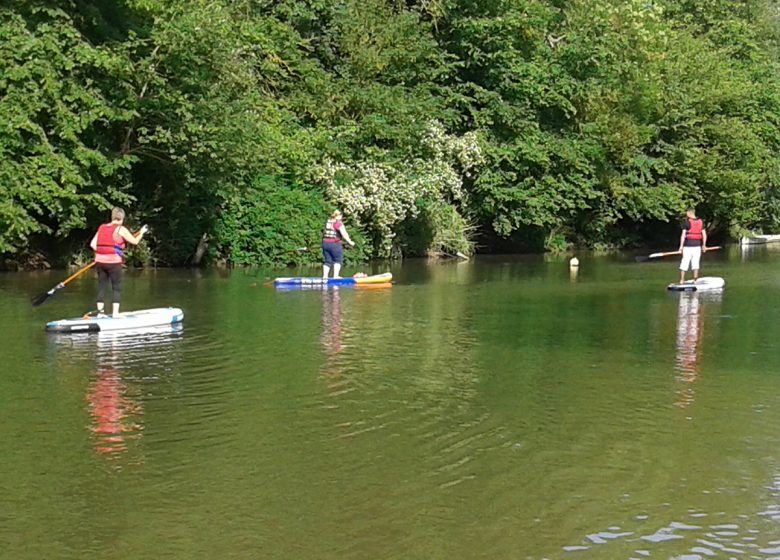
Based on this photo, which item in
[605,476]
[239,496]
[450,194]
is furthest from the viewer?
[450,194]

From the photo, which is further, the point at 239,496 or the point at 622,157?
the point at 622,157

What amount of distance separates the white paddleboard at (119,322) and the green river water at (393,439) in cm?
42

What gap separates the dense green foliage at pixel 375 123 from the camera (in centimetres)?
2536

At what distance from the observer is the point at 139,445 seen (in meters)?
8.38

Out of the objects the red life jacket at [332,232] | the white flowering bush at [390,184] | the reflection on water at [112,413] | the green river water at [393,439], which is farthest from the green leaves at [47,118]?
the reflection on water at [112,413]

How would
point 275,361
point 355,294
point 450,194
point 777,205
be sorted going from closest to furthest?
point 275,361 → point 355,294 → point 450,194 → point 777,205

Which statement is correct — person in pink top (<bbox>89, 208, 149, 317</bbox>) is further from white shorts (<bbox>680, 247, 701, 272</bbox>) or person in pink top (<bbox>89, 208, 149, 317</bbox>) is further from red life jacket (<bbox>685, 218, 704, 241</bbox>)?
red life jacket (<bbox>685, 218, 704, 241</bbox>)

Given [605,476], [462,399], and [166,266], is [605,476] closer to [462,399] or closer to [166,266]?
[462,399]

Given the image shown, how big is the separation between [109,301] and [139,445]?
35.8ft

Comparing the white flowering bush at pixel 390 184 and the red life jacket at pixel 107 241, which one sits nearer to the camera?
the red life jacket at pixel 107 241

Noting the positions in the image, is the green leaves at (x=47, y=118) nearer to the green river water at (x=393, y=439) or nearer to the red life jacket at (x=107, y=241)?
the green river water at (x=393, y=439)

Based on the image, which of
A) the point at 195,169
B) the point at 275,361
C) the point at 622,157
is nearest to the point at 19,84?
the point at 195,169

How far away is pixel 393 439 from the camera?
28.5ft

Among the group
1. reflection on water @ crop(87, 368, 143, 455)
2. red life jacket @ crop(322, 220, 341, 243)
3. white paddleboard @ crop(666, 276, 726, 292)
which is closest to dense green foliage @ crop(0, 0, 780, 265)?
red life jacket @ crop(322, 220, 341, 243)
